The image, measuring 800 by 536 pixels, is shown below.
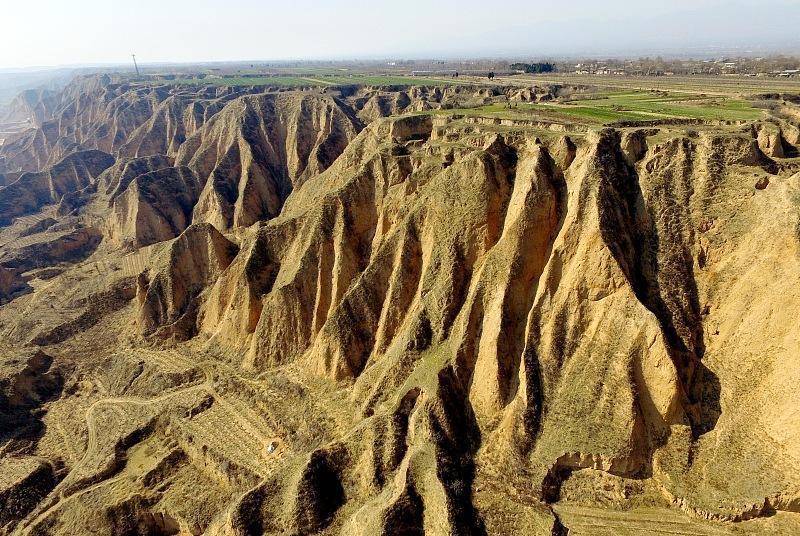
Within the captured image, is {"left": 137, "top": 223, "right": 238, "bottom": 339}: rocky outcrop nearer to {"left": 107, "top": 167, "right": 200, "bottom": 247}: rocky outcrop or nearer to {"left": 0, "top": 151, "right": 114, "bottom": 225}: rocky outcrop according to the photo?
{"left": 107, "top": 167, "right": 200, "bottom": 247}: rocky outcrop

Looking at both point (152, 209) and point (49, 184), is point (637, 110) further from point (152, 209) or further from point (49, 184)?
point (49, 184)

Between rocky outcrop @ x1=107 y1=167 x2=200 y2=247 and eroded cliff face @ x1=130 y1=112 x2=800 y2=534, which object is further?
rocky outcrop @ x1=107 y1=167 x2=200 y2=247

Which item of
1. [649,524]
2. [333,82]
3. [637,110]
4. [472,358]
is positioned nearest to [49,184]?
[333,82]

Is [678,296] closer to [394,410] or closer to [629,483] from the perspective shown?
[629,483]

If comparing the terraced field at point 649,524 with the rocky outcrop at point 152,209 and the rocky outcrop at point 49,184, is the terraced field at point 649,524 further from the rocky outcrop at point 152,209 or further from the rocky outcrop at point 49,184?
the rocky outcrop at point 49,184

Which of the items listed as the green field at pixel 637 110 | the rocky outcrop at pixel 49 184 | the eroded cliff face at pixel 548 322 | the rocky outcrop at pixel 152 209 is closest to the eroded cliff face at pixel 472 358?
the eroded cliff face at pixel 548 322

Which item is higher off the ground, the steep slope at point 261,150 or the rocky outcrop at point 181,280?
the steep slope at point 261,150

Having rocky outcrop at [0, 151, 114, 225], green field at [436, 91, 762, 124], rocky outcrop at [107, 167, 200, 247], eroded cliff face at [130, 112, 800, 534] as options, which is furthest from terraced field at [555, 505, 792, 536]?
rocky outcrop at [0, 151, 114, 225]
